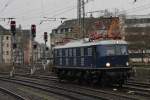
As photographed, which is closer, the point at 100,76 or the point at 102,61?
the point at 102,61

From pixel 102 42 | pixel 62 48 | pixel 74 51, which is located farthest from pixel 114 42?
pixel 62 48

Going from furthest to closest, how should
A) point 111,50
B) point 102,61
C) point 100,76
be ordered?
point 111,50 → point 100,76 → point 102,61

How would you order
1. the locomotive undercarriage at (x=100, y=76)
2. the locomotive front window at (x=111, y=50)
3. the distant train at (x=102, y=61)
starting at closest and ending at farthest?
the locomotive undercarriage at (x=100, y=76) < the distant train at (x=102, y=61) < the locomotive front window at (x=111, y=50)

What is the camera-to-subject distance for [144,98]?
22516mm

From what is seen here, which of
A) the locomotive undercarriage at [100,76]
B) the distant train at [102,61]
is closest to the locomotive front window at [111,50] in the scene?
the distant train at [102,61]

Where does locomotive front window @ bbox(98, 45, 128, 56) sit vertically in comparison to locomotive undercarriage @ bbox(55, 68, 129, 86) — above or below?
above

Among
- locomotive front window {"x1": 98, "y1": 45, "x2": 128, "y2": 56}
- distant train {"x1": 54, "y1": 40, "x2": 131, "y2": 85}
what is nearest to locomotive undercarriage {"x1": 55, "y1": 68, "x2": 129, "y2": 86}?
distant train {"x1": 54, "y1": 40, "x2": 131, "y2": 85}

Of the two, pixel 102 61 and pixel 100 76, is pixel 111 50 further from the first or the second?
pixel 100 76

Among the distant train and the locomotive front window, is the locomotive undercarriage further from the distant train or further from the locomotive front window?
the locomotive front window

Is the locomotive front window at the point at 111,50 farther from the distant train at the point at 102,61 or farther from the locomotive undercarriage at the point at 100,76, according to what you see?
the locomotive undercarriage at the point at 100,76

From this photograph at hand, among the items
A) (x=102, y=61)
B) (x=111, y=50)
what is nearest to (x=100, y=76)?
(x=102, y=61)

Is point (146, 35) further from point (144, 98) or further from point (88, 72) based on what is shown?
point (144, 98)

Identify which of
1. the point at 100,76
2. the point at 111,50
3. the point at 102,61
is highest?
the point at 111,50

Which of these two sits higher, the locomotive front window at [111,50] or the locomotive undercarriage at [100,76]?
the locomotive front window at [111,50]
